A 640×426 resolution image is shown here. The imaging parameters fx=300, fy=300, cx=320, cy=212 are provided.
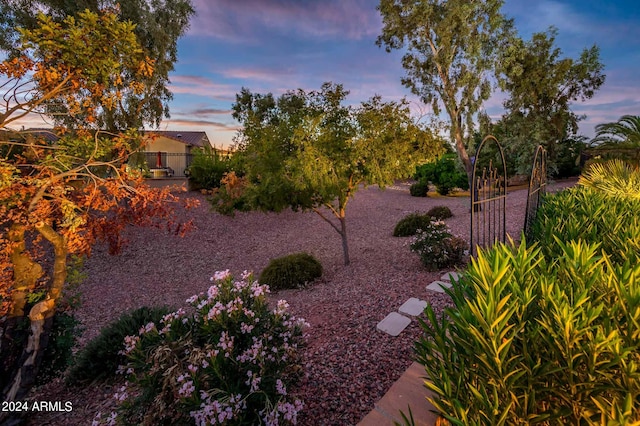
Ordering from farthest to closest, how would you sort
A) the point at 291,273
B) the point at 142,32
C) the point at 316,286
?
the point at 142,32 → the point at 291,273 → the point at 316,286

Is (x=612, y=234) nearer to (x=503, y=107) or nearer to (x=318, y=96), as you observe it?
(x=318, y=96)

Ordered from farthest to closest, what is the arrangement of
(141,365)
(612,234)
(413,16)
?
(413,16) < (612,234) < (141,365)

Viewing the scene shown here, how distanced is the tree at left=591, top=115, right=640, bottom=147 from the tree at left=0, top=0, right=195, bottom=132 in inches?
714

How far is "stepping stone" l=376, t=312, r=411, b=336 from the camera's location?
12.8 ft

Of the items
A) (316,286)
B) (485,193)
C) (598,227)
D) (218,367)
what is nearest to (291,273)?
(316,286)

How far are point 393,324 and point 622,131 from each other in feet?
45.9

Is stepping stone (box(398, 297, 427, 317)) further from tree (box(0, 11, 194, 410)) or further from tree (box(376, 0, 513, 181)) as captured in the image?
tree (box(376, 0, 513, 181))

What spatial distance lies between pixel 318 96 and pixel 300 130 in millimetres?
1437

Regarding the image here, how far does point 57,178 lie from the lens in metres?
2.89

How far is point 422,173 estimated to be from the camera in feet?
75.7

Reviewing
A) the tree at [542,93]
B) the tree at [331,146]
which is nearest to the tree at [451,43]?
the tree at [542,93]

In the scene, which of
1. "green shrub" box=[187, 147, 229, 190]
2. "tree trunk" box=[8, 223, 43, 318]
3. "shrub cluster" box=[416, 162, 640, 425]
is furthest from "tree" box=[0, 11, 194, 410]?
"green shrub" box=[187, 147, 229, 190]

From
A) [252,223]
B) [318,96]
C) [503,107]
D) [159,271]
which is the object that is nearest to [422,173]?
[503,107]

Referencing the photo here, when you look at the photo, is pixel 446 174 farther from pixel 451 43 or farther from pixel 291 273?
pixel 291 273
